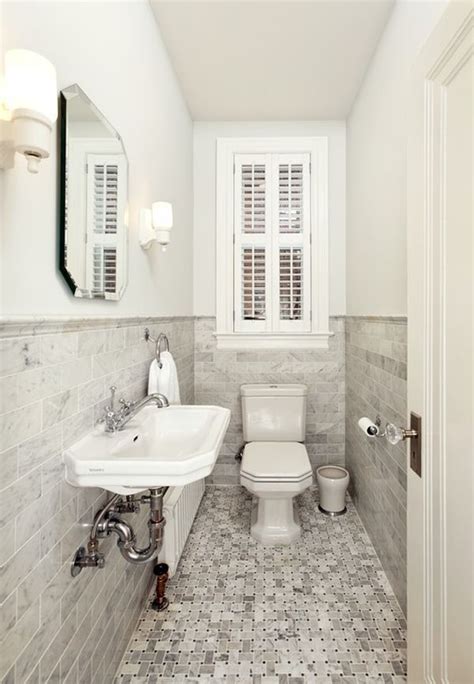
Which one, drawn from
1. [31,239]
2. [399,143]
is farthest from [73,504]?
[399,143]

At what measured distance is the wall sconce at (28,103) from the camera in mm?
692

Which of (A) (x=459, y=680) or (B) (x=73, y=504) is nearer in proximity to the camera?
(A) (x=459, y=680)

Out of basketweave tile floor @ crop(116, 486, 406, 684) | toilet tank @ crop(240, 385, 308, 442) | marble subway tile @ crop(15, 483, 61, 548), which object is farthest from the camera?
toilet tank @ crop(240, 385, 308, 442)

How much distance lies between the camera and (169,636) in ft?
4.85

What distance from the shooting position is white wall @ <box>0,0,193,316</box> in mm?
826

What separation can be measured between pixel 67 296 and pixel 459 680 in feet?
4.27

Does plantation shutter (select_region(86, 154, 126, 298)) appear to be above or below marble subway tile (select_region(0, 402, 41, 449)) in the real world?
above

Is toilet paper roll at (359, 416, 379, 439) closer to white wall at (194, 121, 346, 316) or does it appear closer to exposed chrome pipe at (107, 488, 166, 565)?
exposed chrome pipe at (107, 488, 166, 565)

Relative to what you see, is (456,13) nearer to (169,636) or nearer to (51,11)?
(51,11)

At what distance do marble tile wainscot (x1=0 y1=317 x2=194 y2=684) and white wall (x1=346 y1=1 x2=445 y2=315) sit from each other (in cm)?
130

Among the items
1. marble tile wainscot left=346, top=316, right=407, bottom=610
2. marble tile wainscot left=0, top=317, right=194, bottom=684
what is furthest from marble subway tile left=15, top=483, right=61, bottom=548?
marble tile wainscot left=346, top=316, right=407, bottom=610

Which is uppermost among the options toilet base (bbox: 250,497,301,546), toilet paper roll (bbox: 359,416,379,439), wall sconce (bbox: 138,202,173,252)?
wall sconce (bbox: 138,202,173,252)

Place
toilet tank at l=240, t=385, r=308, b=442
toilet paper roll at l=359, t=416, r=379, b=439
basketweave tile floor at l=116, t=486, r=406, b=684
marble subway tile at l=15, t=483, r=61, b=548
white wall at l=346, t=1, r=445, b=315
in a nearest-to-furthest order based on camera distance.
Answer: marble subway tile at l=15, t=483, r=61, b=548 < toilet paper roll at l=359, t=416, r=379, b=439 < basketweave tile floor at l=116, t=486, r=406, b=684 < white wall at l=346, t=1, r=445, b=315 < toilet tank at l=240, t=385, r=308, b=442

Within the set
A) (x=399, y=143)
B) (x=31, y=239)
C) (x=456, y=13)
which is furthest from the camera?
(x=399, y=143)
